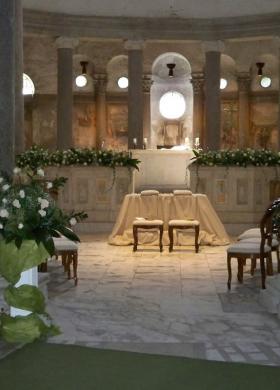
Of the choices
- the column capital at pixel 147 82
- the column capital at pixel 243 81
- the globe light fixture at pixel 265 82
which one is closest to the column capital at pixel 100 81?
the column capital at pixel 147 82

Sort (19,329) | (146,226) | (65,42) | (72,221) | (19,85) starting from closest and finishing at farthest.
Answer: (19,329)
(72,221)
(146,226)
(19,85)
(65,42)

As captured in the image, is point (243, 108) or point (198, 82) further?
point (243, 108)

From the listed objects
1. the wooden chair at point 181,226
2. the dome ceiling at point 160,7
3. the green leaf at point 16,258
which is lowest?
the wooden chair at point 181,226

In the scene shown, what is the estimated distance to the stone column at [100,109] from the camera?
76.3ft

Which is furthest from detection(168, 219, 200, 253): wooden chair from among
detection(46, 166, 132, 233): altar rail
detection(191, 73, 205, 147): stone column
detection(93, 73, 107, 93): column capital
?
detection(93, 73, 107, 93): column capital

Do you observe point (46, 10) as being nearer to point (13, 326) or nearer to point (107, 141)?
point (107, 141)

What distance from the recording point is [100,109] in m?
23.3

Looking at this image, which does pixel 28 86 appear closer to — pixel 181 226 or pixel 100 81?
pixel 100 81

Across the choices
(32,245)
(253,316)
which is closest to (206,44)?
(253,316)

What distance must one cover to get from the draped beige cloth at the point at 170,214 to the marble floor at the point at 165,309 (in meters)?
1.21

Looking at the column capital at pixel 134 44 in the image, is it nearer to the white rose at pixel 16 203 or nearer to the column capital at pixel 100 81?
the column capital at pixel 100 81

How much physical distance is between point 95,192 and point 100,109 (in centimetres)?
873

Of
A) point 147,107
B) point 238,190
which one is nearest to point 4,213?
point 238,190

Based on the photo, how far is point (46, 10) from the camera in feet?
59.3
